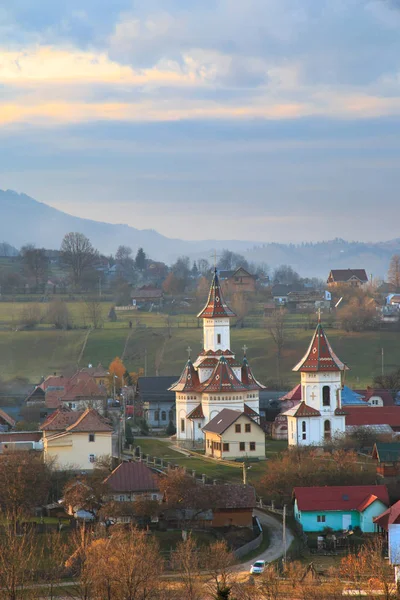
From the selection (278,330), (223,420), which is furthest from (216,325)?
(278,330)

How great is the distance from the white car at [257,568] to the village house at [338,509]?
7912mm

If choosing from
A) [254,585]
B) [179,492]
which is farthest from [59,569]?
[179,492]

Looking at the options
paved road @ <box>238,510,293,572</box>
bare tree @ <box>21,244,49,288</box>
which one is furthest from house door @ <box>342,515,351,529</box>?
bare tree @ <box>21,244,49,288</box>

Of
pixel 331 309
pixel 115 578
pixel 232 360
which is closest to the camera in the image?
pixel 115 578

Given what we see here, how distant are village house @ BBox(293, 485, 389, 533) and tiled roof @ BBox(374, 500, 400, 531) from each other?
0.79 metres

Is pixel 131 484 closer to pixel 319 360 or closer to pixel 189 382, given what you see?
pixel 319 360

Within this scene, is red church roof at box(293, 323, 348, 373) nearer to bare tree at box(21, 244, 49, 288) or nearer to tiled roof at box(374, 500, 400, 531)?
tiled roof at box(374, 500, 400, 531)

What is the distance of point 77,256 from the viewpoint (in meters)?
182

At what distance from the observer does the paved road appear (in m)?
56.3

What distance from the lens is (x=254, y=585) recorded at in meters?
50.2

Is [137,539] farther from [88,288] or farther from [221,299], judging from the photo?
[88,288]

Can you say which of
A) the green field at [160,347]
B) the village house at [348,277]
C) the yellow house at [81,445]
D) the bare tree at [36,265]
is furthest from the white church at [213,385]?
the village house at [348,277]

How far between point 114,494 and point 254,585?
43.9ft

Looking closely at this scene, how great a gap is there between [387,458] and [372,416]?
35.5 feet
